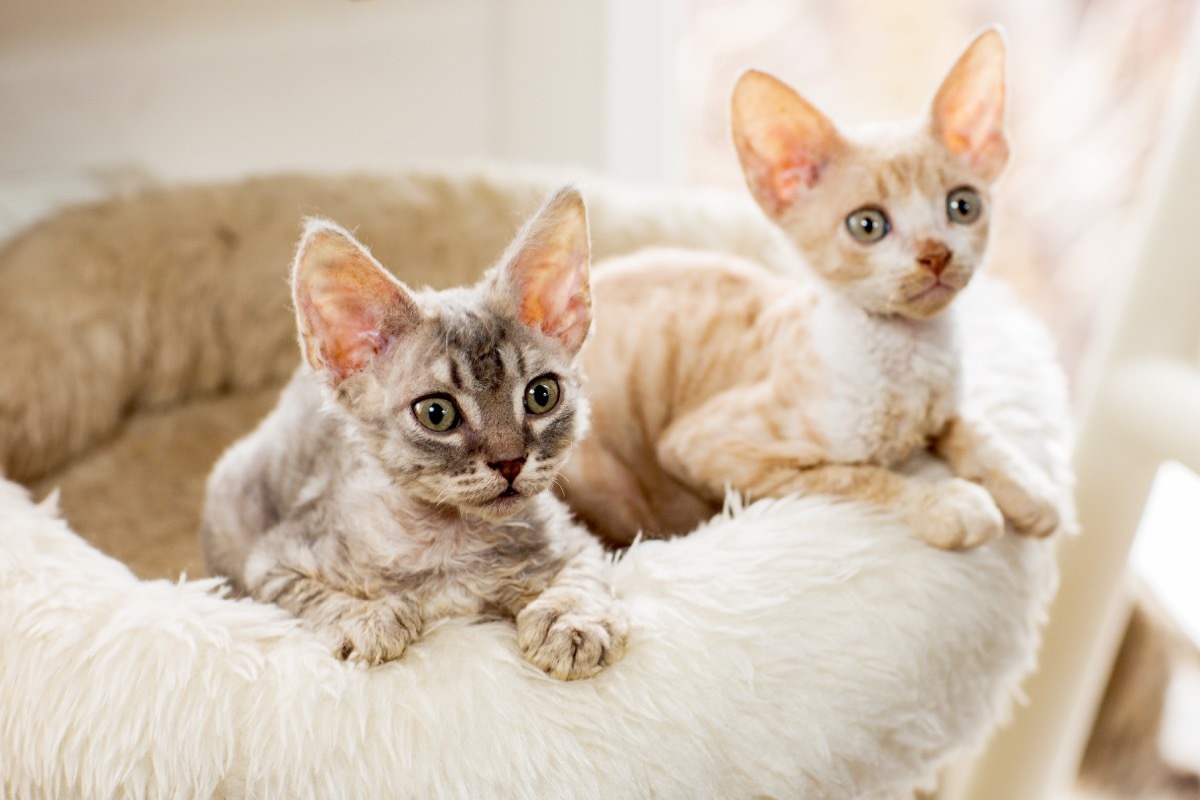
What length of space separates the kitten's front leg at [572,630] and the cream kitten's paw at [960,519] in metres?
0.33

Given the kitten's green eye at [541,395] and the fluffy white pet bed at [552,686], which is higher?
the kitten's green eye at [541,395]

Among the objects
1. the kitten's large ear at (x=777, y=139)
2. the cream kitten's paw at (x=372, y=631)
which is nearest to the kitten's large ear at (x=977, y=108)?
the kitten's large ear at (x=777, y=139)

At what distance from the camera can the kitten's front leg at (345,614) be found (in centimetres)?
87

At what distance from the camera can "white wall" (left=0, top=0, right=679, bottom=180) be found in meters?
1.75

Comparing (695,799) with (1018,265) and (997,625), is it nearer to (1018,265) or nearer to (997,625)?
(997,625)

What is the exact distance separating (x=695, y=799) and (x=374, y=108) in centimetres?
163

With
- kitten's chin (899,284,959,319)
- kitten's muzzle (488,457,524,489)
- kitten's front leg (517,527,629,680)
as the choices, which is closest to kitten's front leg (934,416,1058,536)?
kitten's chin (899,284,959,319)

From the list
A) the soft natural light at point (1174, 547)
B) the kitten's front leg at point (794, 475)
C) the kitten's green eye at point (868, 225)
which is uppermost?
the kitten's green eye at point (868, 225)

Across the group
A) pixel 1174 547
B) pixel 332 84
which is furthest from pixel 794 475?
pixel 332 84

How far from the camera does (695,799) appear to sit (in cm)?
84

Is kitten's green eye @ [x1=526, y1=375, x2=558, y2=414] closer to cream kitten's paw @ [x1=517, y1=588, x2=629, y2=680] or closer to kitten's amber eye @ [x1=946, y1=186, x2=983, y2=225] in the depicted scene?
cream kitten's paw @ [x1=517, y1=588, x2=629, y2=680]

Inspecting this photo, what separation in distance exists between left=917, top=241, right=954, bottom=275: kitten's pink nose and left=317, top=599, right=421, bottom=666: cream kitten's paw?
58 cm

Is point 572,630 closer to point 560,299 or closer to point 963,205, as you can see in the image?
point 560,299

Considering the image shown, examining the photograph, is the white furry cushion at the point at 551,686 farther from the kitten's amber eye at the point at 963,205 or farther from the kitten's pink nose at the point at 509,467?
the kitten's amber eye at the point at 963,205
